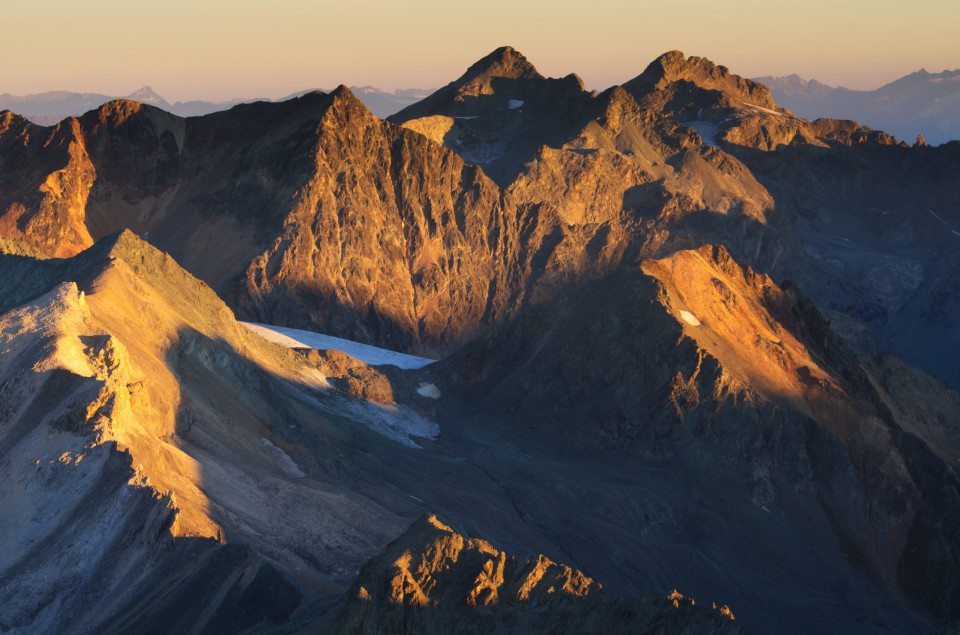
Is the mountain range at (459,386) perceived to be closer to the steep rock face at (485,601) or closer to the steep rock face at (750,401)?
the steep rock face at (485,601)

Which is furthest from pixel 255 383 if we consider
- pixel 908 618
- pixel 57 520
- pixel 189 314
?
pixel 908 618

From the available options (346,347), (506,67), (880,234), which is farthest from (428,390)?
(880,234)

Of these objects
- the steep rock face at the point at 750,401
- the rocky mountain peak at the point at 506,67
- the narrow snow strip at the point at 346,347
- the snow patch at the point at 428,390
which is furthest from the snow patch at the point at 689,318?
the rocky mountain peak at the point at 506,67

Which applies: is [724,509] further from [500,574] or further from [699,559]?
[500,574]

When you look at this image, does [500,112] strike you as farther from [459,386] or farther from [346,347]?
[459,386]

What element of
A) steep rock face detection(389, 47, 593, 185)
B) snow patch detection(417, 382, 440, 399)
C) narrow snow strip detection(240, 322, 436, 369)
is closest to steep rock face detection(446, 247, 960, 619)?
snow patch detection(417, 382, 440, 399)

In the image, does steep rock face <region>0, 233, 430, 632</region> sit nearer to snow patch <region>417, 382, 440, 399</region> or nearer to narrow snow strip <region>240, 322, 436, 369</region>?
snow patch <region>417, 382, 440, 399</region>
